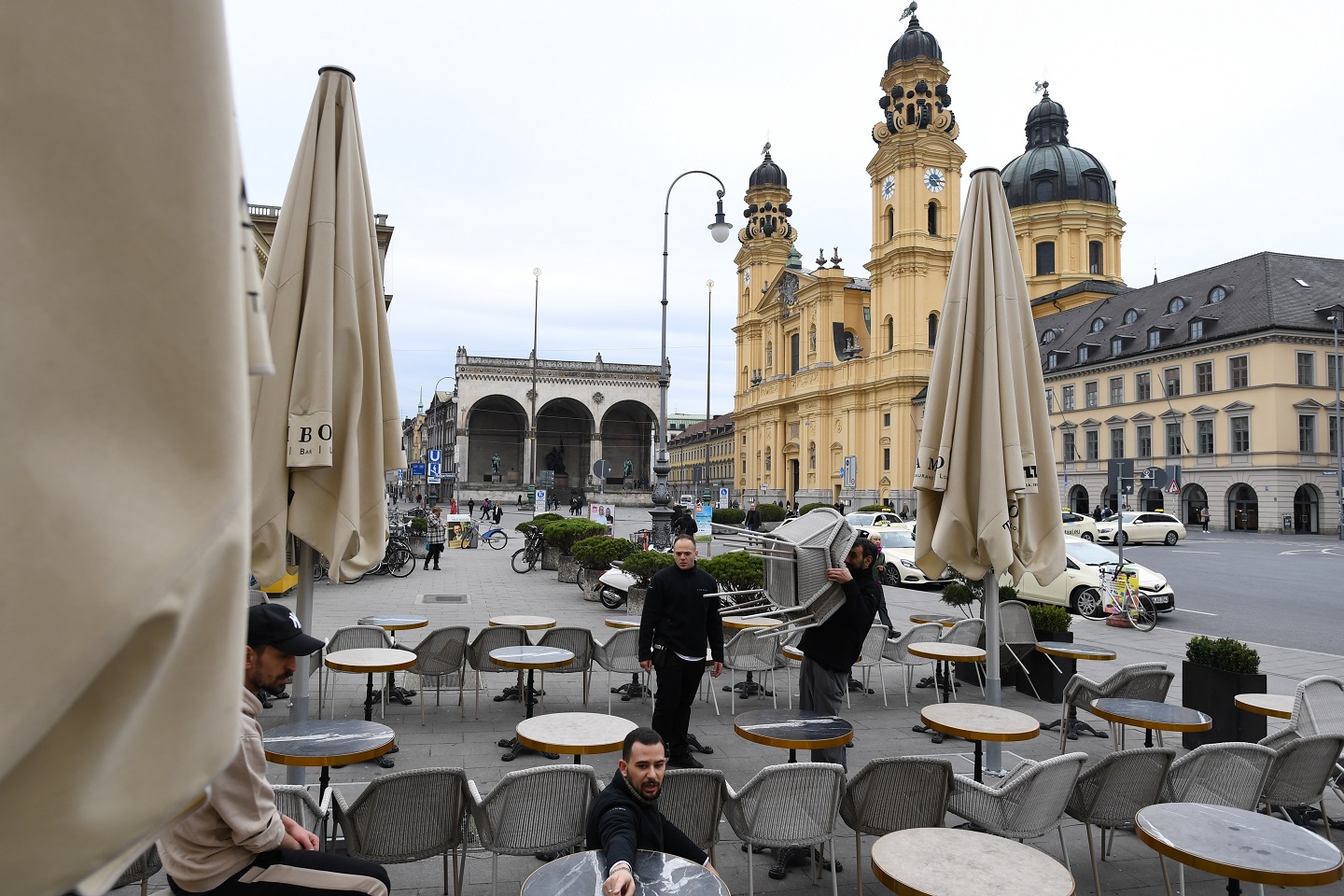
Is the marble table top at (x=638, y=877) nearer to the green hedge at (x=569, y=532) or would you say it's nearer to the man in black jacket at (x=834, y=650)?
the man in black jacket at (x=834, y=650)

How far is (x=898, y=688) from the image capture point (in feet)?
30.1

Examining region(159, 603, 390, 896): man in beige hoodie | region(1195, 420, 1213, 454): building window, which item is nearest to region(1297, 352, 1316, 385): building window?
region(1195, 420, 1213, 454): building window

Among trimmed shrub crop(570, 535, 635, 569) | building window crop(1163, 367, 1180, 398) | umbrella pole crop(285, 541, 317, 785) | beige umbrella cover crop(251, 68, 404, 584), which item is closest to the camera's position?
beige umbrella cover crop(251, 68, 404, 584)

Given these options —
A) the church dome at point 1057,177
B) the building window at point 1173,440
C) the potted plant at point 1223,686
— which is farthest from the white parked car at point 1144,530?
the church dome at point 1057,177

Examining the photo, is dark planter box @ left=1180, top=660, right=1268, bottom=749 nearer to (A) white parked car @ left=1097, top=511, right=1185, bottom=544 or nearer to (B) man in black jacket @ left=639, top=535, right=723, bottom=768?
(B) man in black jacket @ left=639, top=535, right=723, bottom=768

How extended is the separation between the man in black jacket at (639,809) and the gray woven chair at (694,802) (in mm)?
226

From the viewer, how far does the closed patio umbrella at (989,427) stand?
5.51 metres

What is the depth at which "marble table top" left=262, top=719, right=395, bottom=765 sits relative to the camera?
164 inches

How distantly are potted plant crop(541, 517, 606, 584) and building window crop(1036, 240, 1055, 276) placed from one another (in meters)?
57.6

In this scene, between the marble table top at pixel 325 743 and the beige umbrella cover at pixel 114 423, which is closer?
the beige umbrella cover at pixel 114 423

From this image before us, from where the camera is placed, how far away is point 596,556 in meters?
15.7

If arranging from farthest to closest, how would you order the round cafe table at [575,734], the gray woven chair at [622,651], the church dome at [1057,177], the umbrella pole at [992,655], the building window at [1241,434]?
the church dome at [1057,177]
the building window at [1241,434]
the gray woven chair at [622,651]
the umbrella pole at [992,655]
the round cafe table at [575,734]

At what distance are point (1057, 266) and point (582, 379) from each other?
3945 cm

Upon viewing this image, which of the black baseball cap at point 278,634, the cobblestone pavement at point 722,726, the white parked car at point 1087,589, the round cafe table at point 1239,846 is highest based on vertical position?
the black baseball cap at point 278,634
